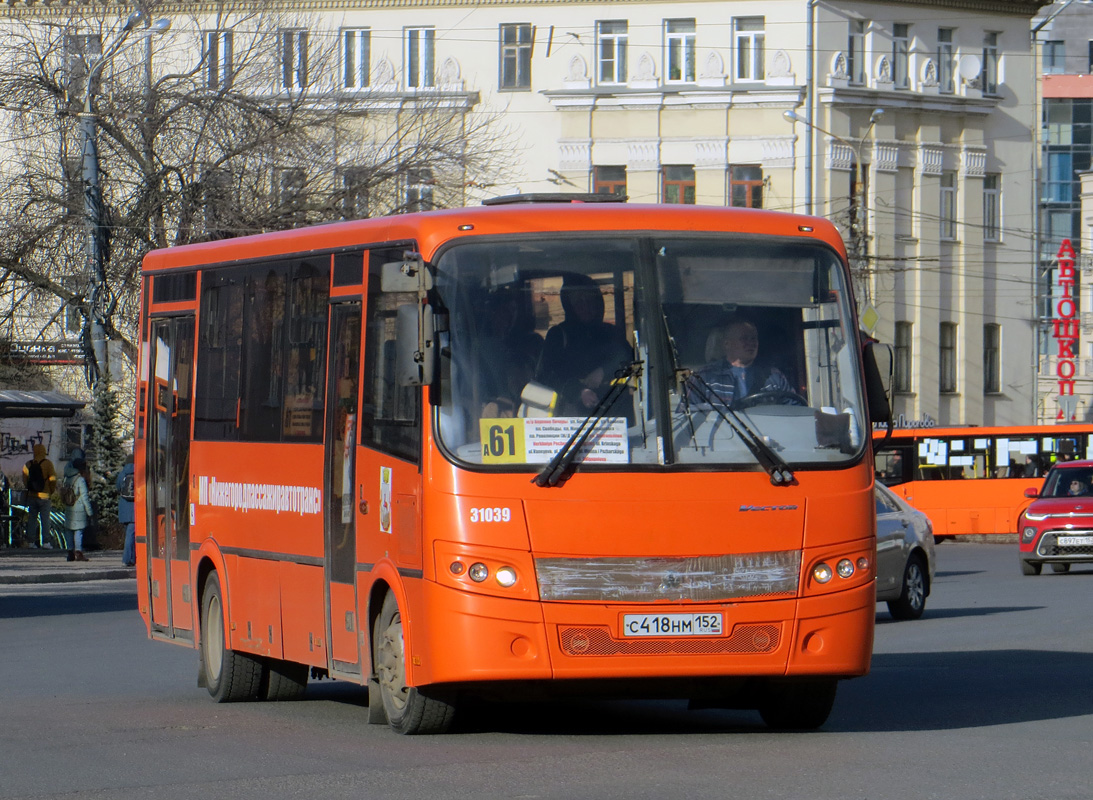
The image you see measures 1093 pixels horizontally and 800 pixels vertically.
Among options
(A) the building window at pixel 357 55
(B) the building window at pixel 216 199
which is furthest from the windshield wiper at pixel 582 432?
(A) the building window at pixel 357 55

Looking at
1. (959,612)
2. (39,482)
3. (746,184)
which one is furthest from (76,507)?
(746,184)

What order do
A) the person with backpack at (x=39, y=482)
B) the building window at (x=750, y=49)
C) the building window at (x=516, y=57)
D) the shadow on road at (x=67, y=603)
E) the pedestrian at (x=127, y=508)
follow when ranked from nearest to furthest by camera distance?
the shadow on road at (x=67, y=603) → the pedestrian at (x=127, y=508) → the person with backpack at (x=39, y=482) → the building window at (x=750, y=49) → the building window at (x=516, y=57)

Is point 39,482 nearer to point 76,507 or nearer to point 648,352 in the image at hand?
point 76,507

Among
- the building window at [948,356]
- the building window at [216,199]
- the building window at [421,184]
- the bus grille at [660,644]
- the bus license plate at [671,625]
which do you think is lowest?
the bus grille at [660,644]

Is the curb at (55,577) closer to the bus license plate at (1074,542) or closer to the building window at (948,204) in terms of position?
the bus license plate at (1074,542)

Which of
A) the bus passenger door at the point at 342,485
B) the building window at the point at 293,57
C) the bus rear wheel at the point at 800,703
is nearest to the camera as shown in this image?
the bus rear wheel at the point at 800,703

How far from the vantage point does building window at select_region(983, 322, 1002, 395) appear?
2501 inches

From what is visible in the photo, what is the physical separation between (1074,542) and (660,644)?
853 inches

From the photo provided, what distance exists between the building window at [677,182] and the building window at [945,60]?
25.3 feet

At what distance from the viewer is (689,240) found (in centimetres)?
1086

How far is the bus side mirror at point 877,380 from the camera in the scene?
10969mm

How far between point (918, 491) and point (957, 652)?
1222 inches

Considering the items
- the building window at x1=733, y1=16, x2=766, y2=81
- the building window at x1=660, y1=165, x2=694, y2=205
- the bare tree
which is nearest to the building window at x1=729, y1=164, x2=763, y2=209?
the building window at x1=660, y1=165, x2=694, y2=205

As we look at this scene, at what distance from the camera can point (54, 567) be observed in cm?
3145
